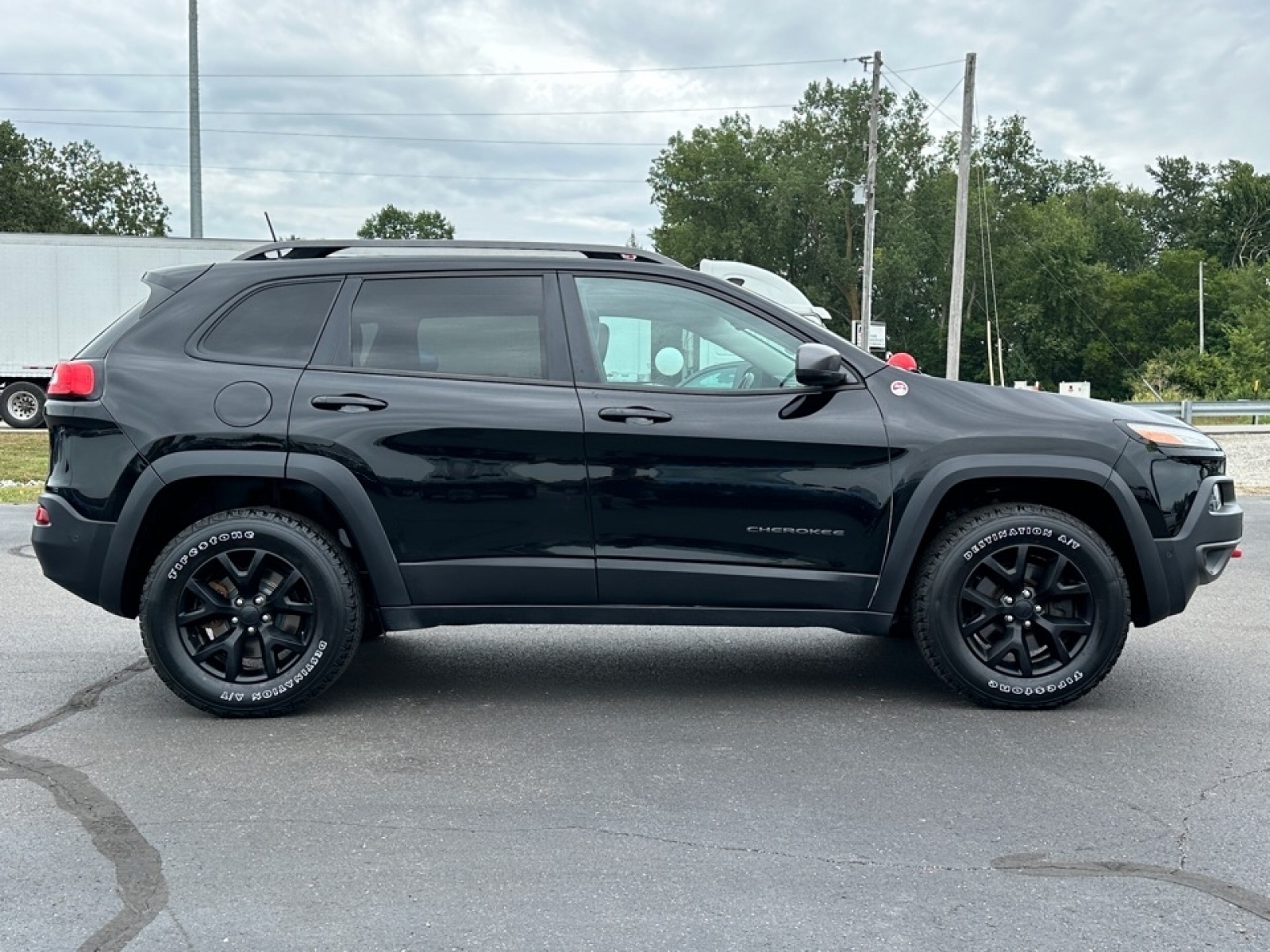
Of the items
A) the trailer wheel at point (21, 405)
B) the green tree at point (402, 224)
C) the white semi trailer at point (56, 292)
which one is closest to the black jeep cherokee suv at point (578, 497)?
the white semi trailer at point (56, 292)

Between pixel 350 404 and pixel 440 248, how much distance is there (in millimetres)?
806

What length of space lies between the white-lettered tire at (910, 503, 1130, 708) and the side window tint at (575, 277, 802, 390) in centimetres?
95

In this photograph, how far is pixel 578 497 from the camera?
4.80 meters

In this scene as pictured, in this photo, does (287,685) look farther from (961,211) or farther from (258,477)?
(961,211)

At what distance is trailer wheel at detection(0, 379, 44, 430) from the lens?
24641 mm

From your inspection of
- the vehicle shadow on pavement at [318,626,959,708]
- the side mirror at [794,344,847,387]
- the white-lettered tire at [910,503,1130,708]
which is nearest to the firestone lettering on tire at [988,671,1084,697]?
the white-lettered tire at [910,503,1130,708]

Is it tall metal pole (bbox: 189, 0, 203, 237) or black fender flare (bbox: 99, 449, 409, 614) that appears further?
tall metal pole (bbox: 189, 0, 203, 237)

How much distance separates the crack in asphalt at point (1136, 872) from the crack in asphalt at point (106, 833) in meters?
2.19

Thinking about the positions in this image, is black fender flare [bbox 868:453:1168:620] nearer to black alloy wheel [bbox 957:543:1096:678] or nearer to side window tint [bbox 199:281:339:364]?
black alloy wheel [bbox 957:543:1096:678]

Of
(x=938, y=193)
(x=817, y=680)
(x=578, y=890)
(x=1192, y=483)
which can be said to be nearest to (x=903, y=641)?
(x=817, y=680)

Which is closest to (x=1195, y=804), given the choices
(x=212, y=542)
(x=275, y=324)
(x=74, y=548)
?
(x=212, y=542)

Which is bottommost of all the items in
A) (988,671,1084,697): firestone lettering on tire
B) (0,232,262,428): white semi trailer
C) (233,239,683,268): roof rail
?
(988,671,1084,697): firestone lettering on tire

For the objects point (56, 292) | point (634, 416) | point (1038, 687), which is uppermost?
point (56, 292)

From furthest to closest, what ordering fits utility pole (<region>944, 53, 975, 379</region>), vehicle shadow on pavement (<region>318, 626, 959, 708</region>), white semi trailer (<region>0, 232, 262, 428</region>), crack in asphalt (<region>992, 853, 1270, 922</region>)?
1. utility pole (<region>944, 53, 975, 379</region>)
2. white semi trailer (<region>0, 232, 262, 428</region>)
3. vehicle shadow on pavement (<region>318, 626, 959, 708</region>)
4. crack in asphalt (<region>992, 853, 1270, 922</region>)
